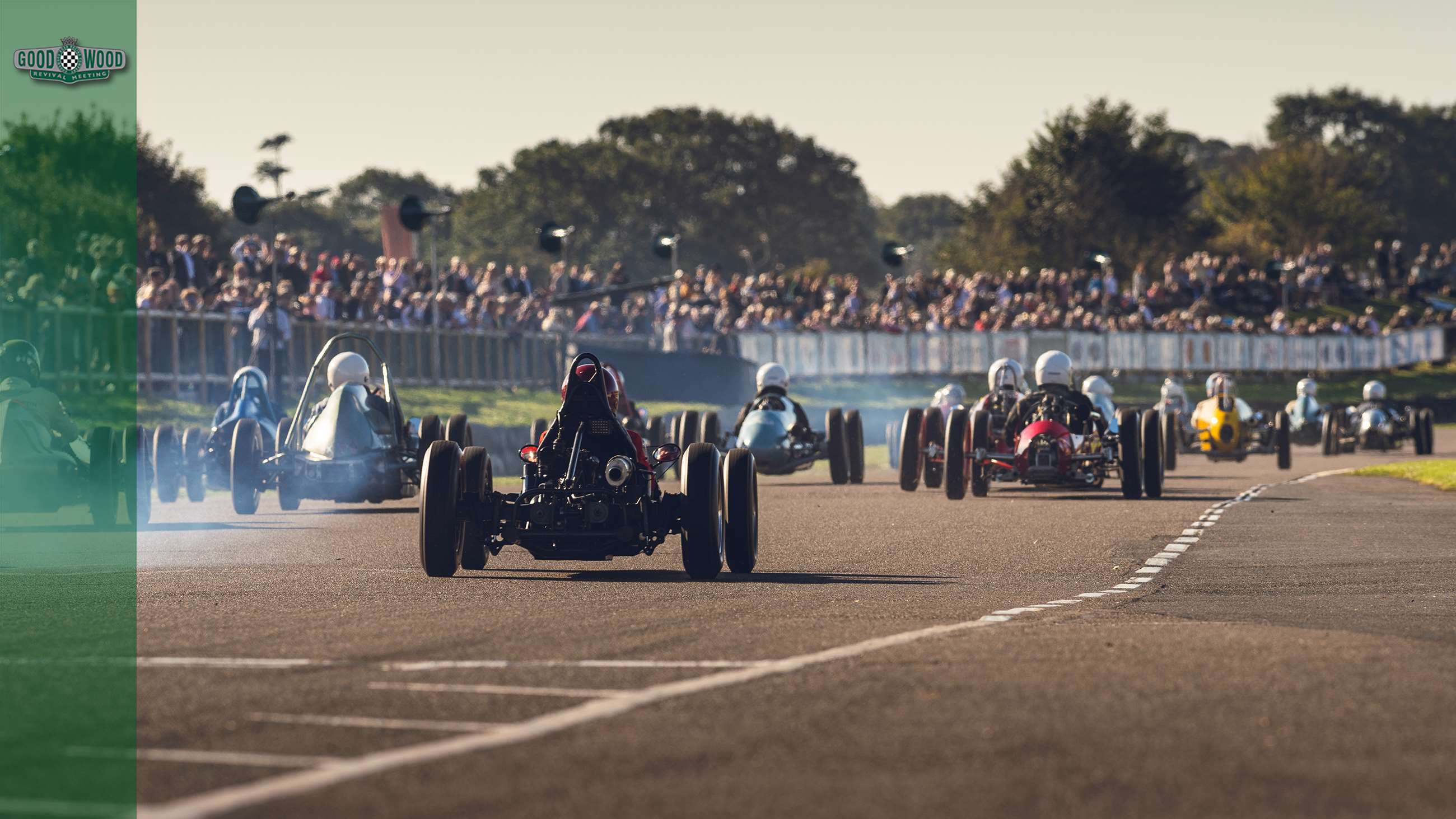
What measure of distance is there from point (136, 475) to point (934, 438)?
11.7 m

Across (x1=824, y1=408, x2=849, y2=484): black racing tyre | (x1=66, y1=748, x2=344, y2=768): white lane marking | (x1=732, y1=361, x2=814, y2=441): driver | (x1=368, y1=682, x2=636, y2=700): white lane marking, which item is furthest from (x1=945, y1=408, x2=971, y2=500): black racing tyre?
(x1=66, y1=748, x2=344, y2=768): white lane marking

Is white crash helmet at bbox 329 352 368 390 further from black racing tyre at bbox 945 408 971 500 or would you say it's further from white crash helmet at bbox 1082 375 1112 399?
white crash helmet at bbox 1082 375 1112 399

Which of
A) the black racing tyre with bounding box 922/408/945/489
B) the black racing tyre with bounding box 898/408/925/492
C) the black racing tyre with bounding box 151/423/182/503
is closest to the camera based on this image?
the black racing tyre with bounding box 151/423/182/503

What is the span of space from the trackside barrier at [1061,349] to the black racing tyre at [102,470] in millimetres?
35732

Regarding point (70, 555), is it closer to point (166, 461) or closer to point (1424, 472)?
point (166, 461)

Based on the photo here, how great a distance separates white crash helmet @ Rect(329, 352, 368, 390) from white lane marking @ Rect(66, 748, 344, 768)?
59.3 feet

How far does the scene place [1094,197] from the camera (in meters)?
99.5

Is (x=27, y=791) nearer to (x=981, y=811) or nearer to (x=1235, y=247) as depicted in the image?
(x=981, y=811)

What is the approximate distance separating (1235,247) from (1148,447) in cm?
8634

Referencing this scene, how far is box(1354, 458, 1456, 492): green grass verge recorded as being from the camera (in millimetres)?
32250

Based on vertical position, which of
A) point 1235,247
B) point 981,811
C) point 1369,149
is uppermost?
point 1369,149

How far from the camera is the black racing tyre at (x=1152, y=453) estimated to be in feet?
89.5

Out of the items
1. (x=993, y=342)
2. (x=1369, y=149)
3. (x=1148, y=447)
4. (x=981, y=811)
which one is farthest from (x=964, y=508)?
(x=1369, y=149)

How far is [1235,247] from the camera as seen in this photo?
364ft
